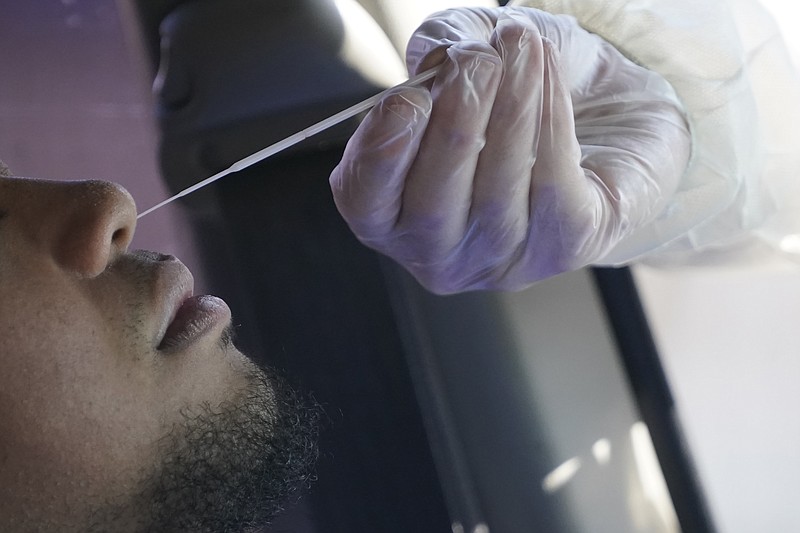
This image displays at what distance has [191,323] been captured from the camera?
2.01 feet

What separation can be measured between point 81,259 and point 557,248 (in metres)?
0.41

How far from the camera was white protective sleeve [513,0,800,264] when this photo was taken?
0.81m

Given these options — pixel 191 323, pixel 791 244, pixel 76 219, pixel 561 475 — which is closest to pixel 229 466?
pixel 191 323

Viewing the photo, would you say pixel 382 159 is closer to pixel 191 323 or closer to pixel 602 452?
pixel 191 323

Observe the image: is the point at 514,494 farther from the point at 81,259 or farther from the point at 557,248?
the point at 81,259

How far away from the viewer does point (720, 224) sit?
876mm

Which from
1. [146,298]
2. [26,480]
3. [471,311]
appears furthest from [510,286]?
[26,480]

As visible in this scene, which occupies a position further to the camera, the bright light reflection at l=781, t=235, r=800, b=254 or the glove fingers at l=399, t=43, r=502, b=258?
the bright light reflection at l=781, t=235, r=800, b=254

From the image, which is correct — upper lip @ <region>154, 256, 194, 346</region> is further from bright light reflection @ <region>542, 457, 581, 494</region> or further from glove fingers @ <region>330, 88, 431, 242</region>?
bright light reflection @ <region>542, 457, 581, 494</region>

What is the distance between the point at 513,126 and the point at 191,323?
32cm

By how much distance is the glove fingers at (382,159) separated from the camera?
0.54 m

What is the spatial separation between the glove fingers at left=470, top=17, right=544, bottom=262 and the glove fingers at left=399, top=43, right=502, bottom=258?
13mm

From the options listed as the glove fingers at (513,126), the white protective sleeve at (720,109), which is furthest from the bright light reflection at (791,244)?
the glove fingers at (513,126)

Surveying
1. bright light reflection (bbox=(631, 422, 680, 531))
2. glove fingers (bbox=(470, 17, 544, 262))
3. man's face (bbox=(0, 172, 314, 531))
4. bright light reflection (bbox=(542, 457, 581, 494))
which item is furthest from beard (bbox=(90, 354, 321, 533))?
bright light reflection (bbox=(631, 422, 680, 531))
